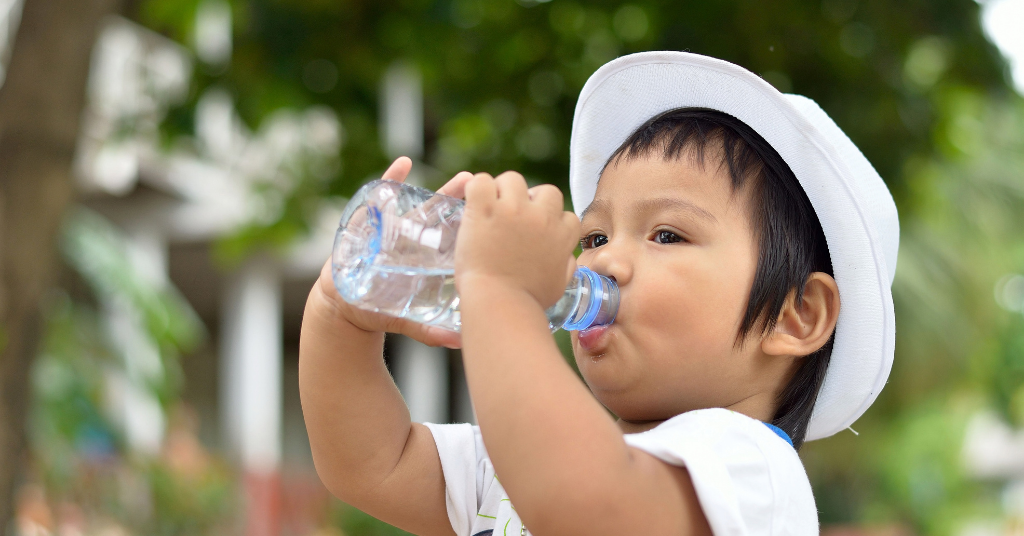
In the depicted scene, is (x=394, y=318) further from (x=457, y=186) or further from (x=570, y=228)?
(x=570, y=228)

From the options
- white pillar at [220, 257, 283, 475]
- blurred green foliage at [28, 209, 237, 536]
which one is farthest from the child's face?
white pillar at [220, 257, 283, 475]

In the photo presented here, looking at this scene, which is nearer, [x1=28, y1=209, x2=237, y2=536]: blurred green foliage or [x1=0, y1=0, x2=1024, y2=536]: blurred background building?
[x1=0, y1=0, x2=1024, y2=536]: blurred background building

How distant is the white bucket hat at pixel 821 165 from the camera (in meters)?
1.32

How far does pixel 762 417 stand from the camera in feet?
4.46

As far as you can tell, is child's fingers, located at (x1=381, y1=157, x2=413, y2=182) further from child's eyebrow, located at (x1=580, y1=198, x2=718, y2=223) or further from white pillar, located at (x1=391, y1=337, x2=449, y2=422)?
white pillar, located at (x1=391, y1=337, x2=449, y2=422)

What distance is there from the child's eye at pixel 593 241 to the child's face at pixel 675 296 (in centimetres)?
6

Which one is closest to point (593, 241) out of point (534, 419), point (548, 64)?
point (534, 419)

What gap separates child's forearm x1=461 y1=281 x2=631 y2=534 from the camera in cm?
98

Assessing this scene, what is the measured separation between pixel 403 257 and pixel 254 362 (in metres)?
11.0

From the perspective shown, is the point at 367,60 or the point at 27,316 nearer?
the point at 27,316

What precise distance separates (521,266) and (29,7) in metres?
2.33

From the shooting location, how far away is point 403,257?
133cm

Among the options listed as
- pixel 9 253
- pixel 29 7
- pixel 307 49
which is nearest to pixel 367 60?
pixel 307 49

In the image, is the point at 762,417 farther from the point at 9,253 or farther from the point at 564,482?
the point at 9,253
